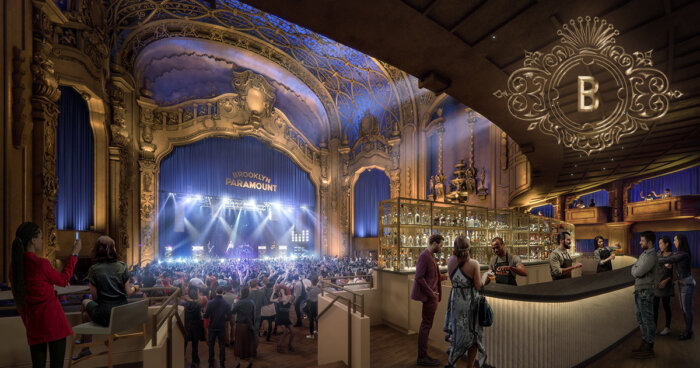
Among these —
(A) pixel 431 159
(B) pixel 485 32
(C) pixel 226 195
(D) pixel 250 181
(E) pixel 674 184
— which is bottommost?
(C) pixel 226 195

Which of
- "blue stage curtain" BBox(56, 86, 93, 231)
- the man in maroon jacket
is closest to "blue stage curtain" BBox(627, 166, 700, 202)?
the man in maroon jacket

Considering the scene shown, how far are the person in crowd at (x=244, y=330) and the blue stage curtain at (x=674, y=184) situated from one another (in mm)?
17345

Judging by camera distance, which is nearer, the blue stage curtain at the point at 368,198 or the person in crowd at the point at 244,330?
the person in crowd at the point at 244,330

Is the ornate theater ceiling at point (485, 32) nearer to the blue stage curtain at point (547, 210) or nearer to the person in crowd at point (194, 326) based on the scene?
the person in crowd at point (194, 326)

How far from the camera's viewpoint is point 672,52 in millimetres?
3098

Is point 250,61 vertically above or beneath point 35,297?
above

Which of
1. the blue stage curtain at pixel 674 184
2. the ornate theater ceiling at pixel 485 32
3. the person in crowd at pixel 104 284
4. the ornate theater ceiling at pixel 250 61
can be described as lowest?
the person in crowd at pixel 104 284

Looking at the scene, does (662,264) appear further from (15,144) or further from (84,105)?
(84,105)

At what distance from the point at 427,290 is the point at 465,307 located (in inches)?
32.6

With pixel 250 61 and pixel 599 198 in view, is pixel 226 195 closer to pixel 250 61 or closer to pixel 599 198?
pixel 250 61

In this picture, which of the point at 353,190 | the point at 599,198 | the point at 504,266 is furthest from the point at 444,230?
the point at 599,198

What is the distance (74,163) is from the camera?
924cm

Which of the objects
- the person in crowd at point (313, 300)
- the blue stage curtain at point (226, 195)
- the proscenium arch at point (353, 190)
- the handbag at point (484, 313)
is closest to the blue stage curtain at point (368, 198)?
the proscenium arch at point (353, 190)

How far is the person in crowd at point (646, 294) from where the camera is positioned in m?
3.97
